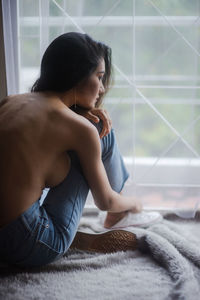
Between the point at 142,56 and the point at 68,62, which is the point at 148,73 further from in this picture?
the point at 68,62

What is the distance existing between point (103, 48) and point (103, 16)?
0.93 ft

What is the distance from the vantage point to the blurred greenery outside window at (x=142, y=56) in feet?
4.52

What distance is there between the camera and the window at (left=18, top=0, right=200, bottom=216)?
54.3 inches

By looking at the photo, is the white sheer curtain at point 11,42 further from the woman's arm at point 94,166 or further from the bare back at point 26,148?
the woman's arm at point 94,166

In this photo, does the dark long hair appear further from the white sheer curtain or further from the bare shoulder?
the white sheer curtain

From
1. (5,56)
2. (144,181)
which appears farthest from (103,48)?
(144,181)

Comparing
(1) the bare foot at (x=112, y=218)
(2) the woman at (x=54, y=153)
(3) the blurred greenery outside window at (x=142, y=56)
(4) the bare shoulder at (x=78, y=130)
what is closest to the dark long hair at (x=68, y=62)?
(2) the woman at (x=54, y=153)

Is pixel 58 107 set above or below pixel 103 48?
below

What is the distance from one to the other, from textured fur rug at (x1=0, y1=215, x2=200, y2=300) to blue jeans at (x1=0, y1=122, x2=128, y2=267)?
59 mm

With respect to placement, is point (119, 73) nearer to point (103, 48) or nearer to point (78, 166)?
point (103, 48)

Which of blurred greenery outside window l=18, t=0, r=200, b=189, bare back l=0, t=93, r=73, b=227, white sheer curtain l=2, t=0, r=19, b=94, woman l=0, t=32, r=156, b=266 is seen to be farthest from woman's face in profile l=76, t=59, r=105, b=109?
white sheer curtain l=2, t=0, r=19, b=94

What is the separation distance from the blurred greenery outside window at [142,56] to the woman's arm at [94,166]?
36 cm

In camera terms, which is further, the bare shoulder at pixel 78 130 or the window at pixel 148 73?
the window at pixel 148 73

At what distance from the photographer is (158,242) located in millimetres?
1187
